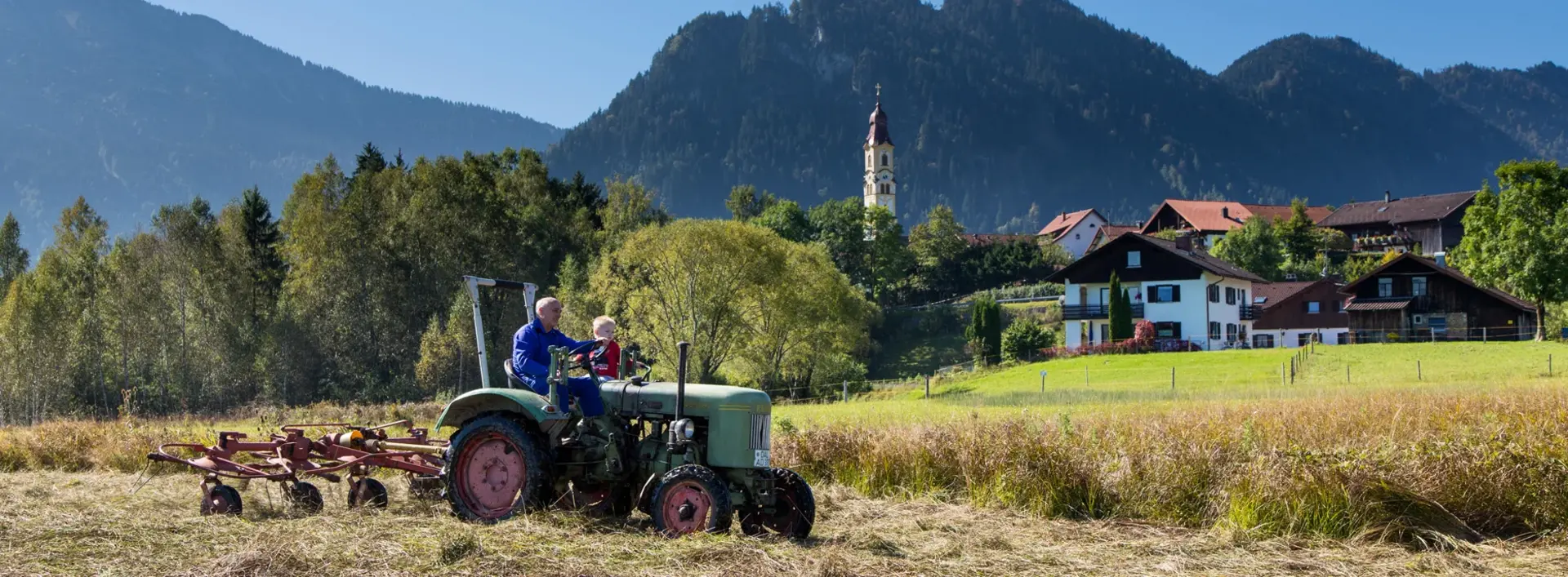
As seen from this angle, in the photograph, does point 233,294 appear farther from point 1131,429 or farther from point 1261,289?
point 1261,289

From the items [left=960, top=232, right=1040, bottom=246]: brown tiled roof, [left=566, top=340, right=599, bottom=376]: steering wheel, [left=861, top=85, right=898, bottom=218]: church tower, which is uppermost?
[left=861, top=85, right=898, bottom=218]: church tower

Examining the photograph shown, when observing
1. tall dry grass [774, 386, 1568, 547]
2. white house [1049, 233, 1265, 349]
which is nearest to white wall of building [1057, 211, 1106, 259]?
white house [1049, 233, 1265, 349]

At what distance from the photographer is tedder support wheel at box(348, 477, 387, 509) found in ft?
32.7

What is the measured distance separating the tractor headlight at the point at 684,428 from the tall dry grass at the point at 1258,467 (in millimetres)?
3205

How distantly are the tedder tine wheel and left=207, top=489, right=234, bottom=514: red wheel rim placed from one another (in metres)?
0.47

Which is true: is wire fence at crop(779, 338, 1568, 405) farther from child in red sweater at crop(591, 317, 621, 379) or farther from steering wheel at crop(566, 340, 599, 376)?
steering wheel at crop(566, 340, 599, 376)

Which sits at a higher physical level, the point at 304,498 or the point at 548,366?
the point at 548,366

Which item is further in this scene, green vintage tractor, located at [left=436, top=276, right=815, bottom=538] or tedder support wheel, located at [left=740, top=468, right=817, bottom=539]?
tedder support wheel, located at [left=740, top=468, right=817, bottom=539]

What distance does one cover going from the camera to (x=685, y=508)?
813 cm

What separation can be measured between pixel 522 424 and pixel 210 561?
2.65 m

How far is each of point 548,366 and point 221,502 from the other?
3.03 meters

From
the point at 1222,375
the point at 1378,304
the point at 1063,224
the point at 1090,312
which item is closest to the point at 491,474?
the point at 1222,375

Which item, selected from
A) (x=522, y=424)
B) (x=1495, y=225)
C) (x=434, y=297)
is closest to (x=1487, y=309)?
(x=1495, y=225)

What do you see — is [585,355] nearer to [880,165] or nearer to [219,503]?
[219,503]
